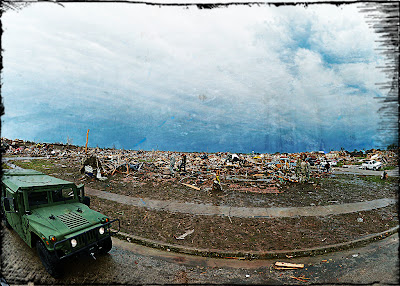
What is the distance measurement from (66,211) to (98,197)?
5697mm

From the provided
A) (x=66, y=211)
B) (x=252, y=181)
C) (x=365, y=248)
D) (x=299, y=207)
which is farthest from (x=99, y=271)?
(x=252, y=181)

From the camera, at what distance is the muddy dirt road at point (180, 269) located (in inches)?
182

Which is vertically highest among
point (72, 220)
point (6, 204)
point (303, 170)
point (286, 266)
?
point (6, 204)

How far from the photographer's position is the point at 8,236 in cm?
620

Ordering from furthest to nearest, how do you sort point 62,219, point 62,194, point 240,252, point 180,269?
1. point 240,252
2. point 62,194
3. point 180,269
4. point 62,219

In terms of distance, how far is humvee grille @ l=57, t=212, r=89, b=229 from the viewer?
15.6 ft

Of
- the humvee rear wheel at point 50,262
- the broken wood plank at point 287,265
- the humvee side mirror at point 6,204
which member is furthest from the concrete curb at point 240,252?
the humvee side mirror at point 6,204

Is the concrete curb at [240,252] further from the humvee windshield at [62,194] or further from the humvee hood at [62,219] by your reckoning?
the humvee windshield at [62,194]

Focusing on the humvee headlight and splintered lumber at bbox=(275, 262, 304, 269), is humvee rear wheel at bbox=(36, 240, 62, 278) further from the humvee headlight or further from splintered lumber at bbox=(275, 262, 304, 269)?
splintered lumber at bbox=(275, 262, 304, 269)

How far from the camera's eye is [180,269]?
5.14 m

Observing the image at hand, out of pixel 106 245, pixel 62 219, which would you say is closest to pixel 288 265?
pixel 106 245

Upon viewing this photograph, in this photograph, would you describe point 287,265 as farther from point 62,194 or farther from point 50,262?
point 62,194

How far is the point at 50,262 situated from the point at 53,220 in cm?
86

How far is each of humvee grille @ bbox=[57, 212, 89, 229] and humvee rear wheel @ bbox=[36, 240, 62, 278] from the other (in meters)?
0.59
